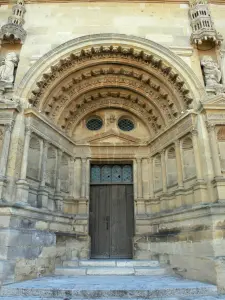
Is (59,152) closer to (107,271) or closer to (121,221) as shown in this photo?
(121,221)

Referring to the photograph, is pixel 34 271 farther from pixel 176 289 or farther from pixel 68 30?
pixel 68 30

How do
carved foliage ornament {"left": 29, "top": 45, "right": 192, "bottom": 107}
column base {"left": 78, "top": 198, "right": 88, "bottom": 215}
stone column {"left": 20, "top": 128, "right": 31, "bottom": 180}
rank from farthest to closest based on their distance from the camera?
column base {"left": 78, "top": 198, "right": 88, "bottom": 215} < carved foliage ornament {"left": 29, "top": 45, "right": 192, "bottom": 107} < stone column {"left": 20, "top": 128, "right": 31, "bottom": 180}

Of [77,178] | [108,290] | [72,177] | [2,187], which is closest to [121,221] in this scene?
[77,178]

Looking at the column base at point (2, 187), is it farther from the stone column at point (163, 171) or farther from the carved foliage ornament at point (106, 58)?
the stone column at point (163, 171)

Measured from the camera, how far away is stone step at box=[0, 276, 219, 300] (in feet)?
13.1

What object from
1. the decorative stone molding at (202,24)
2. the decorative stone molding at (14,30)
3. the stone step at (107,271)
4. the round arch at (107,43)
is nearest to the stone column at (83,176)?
the stone step at (107,271)

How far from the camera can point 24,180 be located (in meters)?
5.60

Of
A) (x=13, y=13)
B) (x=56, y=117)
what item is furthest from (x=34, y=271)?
(x=13, y=13)

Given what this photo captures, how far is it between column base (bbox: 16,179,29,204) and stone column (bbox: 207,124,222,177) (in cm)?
411

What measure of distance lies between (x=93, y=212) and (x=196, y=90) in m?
4.45

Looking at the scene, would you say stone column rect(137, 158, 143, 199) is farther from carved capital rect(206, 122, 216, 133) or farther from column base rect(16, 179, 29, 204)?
column base rect(16, 179, 29, 204)

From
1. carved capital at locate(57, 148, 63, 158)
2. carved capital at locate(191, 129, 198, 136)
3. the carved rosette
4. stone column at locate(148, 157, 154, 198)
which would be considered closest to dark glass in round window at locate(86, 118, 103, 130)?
the carved rosette

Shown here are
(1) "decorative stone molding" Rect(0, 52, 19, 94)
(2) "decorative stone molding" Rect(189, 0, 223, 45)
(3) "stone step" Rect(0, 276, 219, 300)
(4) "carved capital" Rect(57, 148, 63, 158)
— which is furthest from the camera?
(4) "carved capital" Rect(57, 148, 63, 158)

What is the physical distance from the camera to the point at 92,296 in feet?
13.1
